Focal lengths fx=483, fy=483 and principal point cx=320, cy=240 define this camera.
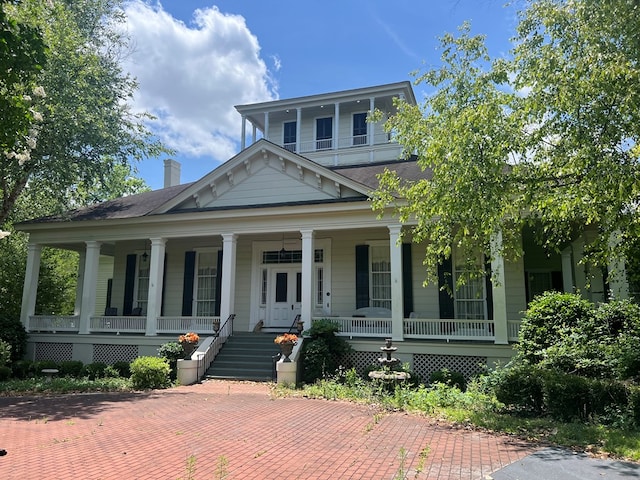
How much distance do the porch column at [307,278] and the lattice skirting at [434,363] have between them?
1.78 m

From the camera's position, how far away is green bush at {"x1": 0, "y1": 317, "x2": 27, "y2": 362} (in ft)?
54.1

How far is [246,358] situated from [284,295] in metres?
3.39

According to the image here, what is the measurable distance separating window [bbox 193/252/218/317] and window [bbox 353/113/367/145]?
8215 millimetres

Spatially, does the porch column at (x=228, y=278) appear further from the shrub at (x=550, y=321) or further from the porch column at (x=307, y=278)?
the shrub at (x=550, y=321)

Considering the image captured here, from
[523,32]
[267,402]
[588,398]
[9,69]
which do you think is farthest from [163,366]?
[523,32]

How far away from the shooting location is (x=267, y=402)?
10.4 m

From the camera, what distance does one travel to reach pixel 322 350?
13148mm

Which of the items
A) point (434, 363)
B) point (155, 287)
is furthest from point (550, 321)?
point (155, 287)

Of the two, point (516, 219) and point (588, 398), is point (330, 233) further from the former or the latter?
point (588, 398)

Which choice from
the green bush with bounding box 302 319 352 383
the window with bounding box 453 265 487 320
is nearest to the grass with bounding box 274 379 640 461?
the green bush with bounding box 302 319 352 383

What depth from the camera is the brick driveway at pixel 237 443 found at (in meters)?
5.64

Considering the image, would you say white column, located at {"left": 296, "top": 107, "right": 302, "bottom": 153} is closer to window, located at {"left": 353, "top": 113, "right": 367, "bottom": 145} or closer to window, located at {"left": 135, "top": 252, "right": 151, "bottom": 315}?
window, located at {"left": 353, "top": 113, "right": 367, "bottom": 145}

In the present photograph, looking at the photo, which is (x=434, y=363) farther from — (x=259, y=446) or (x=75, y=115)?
(x=75, y=115)

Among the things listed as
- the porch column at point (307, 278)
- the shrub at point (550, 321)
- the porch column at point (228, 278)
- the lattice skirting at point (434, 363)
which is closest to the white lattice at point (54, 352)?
the porch column at point (228, 278)
